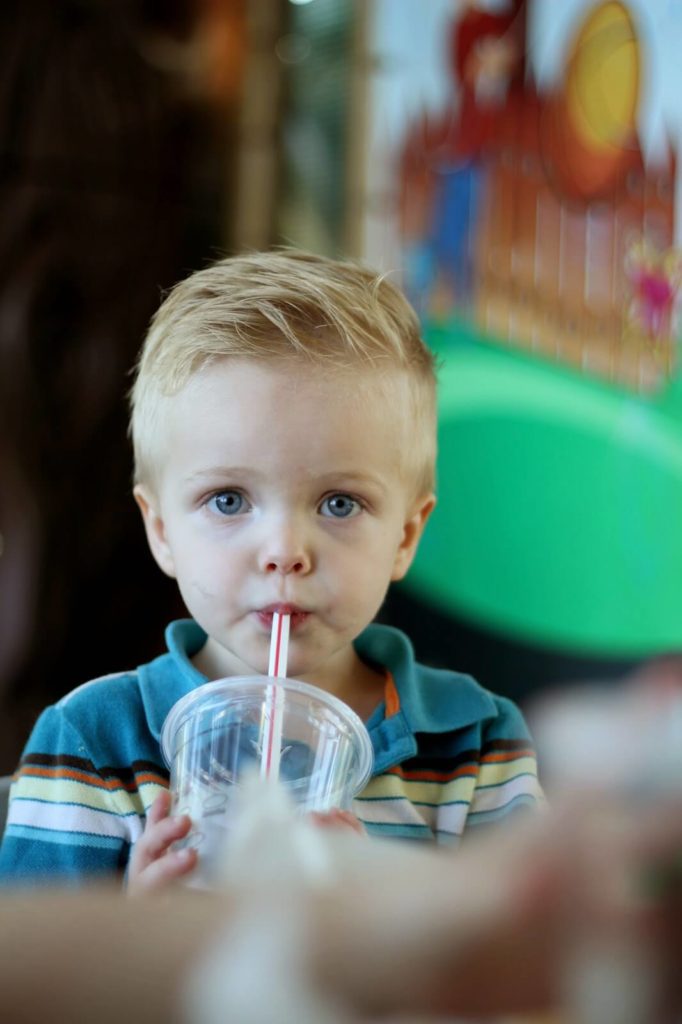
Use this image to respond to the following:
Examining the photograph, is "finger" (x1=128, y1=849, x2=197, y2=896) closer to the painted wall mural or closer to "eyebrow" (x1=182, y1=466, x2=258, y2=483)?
"eyebrow" (x1=182, y1=466, x2=258, y2=483)

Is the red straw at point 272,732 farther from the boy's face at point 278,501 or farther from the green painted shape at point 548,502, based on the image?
the green painted shape at point 548,502

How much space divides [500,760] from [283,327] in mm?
231

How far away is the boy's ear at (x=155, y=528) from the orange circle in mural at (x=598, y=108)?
860 millimetres

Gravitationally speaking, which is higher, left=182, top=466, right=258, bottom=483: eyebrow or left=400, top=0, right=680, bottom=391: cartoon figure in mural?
left=400, top=0, right=680, bottom=391: cartoon figure in mural

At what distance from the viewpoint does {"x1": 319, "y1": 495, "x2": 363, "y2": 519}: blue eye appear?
56cm

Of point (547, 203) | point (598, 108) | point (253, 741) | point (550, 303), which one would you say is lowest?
point (253, 741)

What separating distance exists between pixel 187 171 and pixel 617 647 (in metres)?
1.07

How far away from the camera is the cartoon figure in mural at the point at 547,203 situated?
50.8 inches

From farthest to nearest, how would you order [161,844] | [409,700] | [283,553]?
[409,700], [283,553], [161,844]

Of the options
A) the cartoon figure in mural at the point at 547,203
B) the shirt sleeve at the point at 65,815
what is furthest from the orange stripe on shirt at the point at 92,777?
the cartoon figure in mural at the point at 547,203

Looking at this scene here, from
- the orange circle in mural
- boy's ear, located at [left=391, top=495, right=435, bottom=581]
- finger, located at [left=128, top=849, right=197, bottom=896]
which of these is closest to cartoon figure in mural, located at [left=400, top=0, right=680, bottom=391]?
the orange circle in mural

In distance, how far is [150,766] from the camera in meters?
0.57

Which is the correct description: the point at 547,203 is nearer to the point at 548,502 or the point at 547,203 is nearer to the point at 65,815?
the point at 548,502

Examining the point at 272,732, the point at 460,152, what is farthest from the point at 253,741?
the point at 460,152
